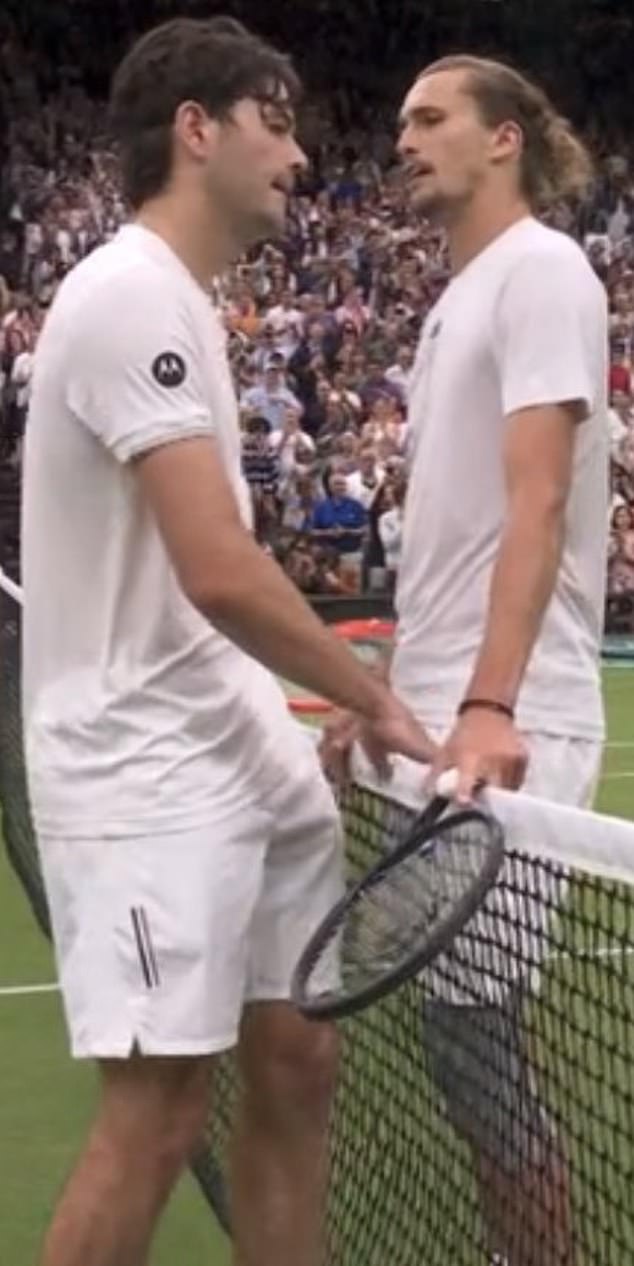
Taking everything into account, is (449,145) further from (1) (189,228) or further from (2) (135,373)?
(2) (135,373)

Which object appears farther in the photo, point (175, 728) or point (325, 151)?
point (325, 151)

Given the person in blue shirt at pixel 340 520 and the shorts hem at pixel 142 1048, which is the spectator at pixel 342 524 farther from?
the shorts hem at pixel 142 1048

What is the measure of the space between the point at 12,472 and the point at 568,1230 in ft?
55.1

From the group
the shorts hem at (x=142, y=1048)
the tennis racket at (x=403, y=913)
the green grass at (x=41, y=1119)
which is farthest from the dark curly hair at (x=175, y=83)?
the green grass at (x=41, y=1119)

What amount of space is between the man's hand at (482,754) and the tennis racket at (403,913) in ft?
0.14

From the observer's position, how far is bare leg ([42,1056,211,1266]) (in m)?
3.52

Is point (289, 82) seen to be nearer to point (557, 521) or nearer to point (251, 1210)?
point (557, 521)

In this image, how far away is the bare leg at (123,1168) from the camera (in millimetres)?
3516

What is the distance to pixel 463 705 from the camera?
12.1 feet

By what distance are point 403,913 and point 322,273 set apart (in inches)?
923

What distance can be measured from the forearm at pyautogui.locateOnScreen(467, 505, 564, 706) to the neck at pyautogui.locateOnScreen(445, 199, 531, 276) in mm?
542

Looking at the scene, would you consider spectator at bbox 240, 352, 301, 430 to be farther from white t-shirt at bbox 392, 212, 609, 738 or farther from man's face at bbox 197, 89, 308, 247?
man's face at bbox 197, 89, 308, 247

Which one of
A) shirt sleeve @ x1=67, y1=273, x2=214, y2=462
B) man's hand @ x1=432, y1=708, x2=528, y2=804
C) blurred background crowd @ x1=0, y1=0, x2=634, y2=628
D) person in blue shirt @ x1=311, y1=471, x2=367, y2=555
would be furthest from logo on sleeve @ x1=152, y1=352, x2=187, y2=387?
person in blue shirt @ x1=311, y1=471, x2=367, y2=555

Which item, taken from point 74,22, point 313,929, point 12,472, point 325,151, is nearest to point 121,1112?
point 313,929
